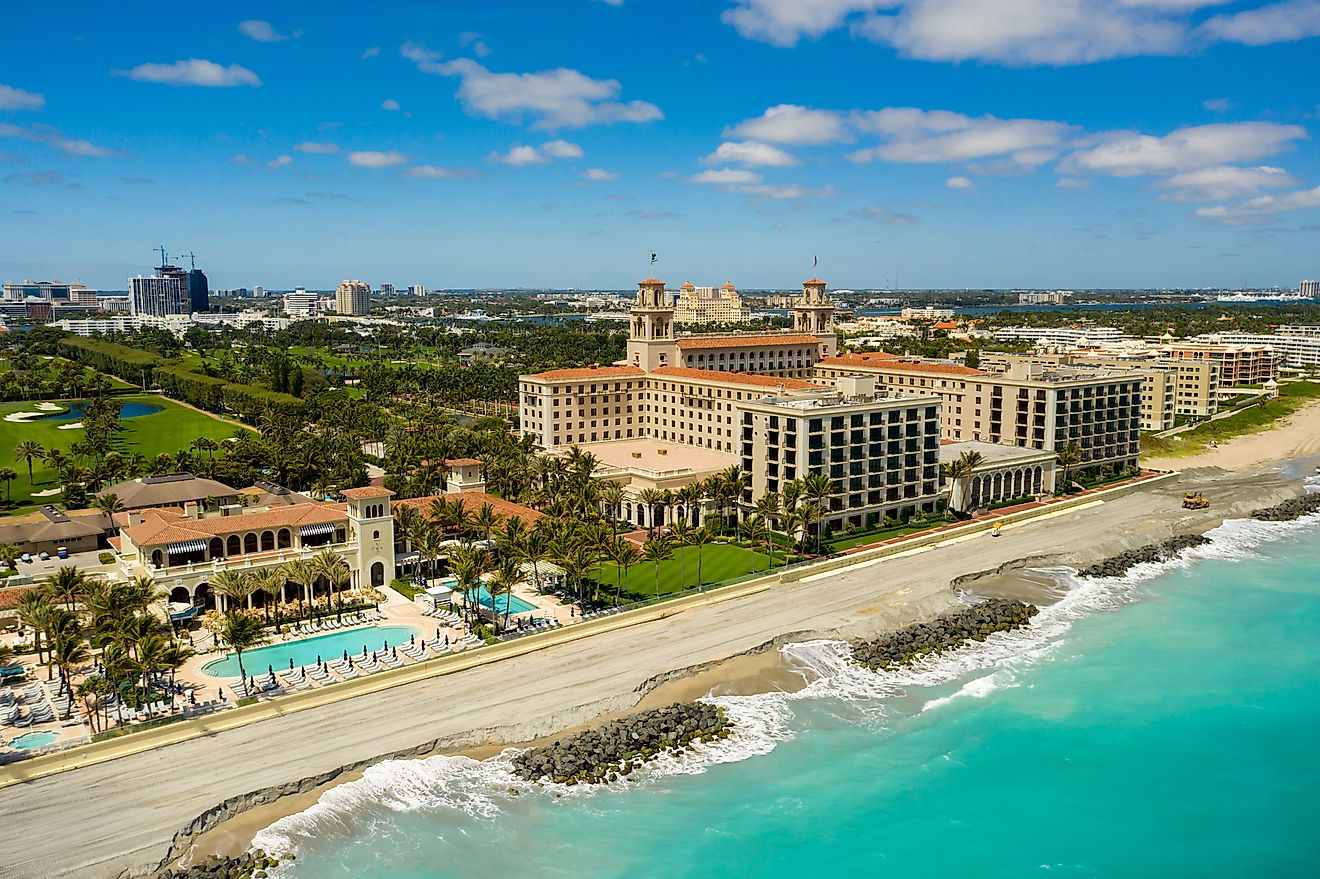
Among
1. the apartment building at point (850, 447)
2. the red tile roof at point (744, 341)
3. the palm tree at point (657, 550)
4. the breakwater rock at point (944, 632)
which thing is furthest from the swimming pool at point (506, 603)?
the red tile roof at point (744, 341)

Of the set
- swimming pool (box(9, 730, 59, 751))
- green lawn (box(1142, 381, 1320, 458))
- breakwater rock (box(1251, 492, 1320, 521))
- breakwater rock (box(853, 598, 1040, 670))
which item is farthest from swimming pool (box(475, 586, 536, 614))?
green lawn (box(1142, 381, 1320, 458))

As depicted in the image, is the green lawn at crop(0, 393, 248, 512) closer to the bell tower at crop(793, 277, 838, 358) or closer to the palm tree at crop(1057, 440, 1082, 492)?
the bell tower at crop(793, 277, 838, 358)

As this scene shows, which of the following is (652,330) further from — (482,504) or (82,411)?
(82,411)

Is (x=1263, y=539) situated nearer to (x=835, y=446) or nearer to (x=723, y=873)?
(x=835, y=446)

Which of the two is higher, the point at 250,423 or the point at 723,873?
the point at 250,423

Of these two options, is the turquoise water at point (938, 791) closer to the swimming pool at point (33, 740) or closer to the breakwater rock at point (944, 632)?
the breakwater rock at point (944, 632)

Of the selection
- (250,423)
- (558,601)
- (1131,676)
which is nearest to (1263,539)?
(1131,676)
